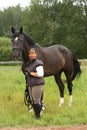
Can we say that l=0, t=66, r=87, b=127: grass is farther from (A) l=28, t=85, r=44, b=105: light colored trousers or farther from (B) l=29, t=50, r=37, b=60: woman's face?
(B) l=29, t=50, r=37, b=60: woman's face

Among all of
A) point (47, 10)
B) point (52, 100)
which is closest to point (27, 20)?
point (47, 10)

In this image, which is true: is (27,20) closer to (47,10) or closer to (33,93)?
(47,10)

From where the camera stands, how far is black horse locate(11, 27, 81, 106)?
863 centimetres

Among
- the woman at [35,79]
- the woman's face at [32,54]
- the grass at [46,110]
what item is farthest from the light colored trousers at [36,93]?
the woman's face at [32,54]

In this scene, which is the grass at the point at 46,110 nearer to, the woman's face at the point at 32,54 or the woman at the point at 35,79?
the woman at the point at 35,79

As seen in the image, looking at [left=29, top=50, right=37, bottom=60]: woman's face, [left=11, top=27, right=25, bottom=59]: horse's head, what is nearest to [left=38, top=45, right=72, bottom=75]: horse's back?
[left=11, top=27, right=25, bottom=59]: horse's head

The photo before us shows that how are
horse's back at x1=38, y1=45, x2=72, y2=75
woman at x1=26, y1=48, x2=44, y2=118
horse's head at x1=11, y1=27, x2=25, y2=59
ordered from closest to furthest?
woman at x1=26, y1=48, x2=44, y2=118
horse's head at x1=11, y1=27, x2=25, y2=59
horse's back at x1=38, y1=45, x2=72, y2=75

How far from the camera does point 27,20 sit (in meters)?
52.6

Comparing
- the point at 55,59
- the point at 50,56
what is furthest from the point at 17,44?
the point at 55,59

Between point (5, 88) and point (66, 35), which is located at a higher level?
point (5, 88)

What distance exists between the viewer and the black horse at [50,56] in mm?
8633

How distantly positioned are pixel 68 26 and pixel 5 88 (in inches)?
1579

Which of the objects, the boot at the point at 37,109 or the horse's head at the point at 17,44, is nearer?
the boot at the point at 37,109

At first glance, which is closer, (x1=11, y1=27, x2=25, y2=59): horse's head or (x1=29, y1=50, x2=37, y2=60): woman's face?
(x1=29, y1=50, x2=37, y2=60): woman's face
